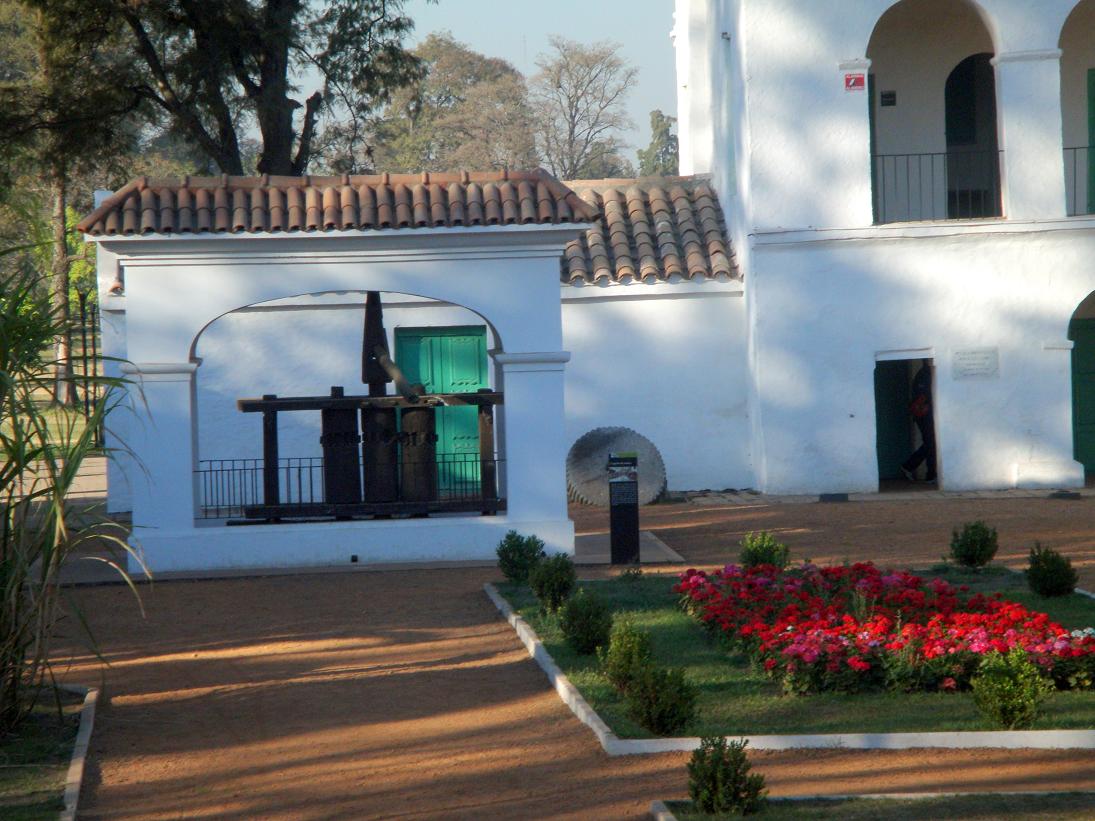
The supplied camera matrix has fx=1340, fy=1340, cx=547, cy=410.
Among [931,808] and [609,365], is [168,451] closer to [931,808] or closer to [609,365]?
[609,365]

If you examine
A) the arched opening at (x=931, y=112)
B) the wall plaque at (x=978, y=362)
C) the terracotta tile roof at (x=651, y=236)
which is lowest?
the wall plaque at (x=978, y=362)

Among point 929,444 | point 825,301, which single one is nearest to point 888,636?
point 825,301

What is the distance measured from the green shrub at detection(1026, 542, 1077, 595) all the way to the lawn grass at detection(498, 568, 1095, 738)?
19.1 inches

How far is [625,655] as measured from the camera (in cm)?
746

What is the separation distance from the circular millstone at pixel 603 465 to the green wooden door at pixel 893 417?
155 inches

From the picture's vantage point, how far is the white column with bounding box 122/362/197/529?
42.0 ft

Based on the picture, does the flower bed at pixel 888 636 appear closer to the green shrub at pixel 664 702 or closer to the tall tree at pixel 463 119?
the green shrub at pixel 664 702

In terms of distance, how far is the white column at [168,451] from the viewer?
12.8 metres

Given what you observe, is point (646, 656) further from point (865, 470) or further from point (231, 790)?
point (865, 470)

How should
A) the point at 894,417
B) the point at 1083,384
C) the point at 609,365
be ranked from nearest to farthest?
the point at 609,365 < the point at 1083,384 < the point at 894,417

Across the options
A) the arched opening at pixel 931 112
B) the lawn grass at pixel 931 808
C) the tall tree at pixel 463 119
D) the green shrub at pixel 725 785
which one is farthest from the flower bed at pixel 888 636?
the tall tree at pixel 463 119

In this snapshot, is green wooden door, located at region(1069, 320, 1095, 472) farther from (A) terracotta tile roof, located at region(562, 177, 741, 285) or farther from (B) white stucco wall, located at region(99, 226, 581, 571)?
(B) white stucco wall, located at region(99, 226, 581, 571)

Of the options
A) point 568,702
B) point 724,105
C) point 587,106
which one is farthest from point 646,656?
point 587,106

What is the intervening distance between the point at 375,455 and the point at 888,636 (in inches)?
259
